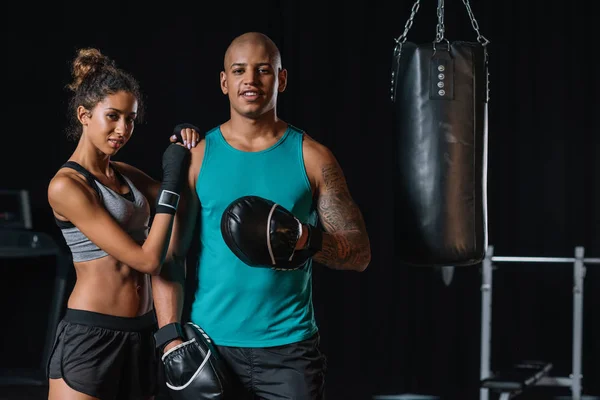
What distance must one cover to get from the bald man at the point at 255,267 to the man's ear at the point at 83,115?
510mm

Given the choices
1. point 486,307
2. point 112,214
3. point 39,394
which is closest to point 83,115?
point 112,214

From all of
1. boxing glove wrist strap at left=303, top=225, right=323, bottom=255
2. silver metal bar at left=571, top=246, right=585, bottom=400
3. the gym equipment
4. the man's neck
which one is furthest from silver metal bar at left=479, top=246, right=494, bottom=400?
boxing glove wrist strap at left=303, top=225, right=323, bottom=255

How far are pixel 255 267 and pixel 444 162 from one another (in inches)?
29.1

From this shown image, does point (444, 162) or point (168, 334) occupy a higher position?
point (444, 162)

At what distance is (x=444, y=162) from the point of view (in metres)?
2.63

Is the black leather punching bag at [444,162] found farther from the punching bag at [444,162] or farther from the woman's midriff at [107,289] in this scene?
the woman's midriff at [107,289]

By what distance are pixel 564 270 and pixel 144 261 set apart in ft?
14.4

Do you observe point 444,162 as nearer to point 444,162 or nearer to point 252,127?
point 444,162

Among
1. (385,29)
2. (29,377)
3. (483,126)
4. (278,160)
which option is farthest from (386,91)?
(278,160)

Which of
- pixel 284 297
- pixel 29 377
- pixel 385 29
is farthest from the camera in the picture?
pixel 385 29

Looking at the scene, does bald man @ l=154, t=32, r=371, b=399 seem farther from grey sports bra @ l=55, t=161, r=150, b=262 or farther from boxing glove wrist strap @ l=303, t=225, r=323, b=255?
grey sports bra @ l=55, t=161, r=150, b=262

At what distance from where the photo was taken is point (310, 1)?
623 cm

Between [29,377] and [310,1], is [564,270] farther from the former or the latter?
[29,377]

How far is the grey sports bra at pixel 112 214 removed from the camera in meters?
2.65
